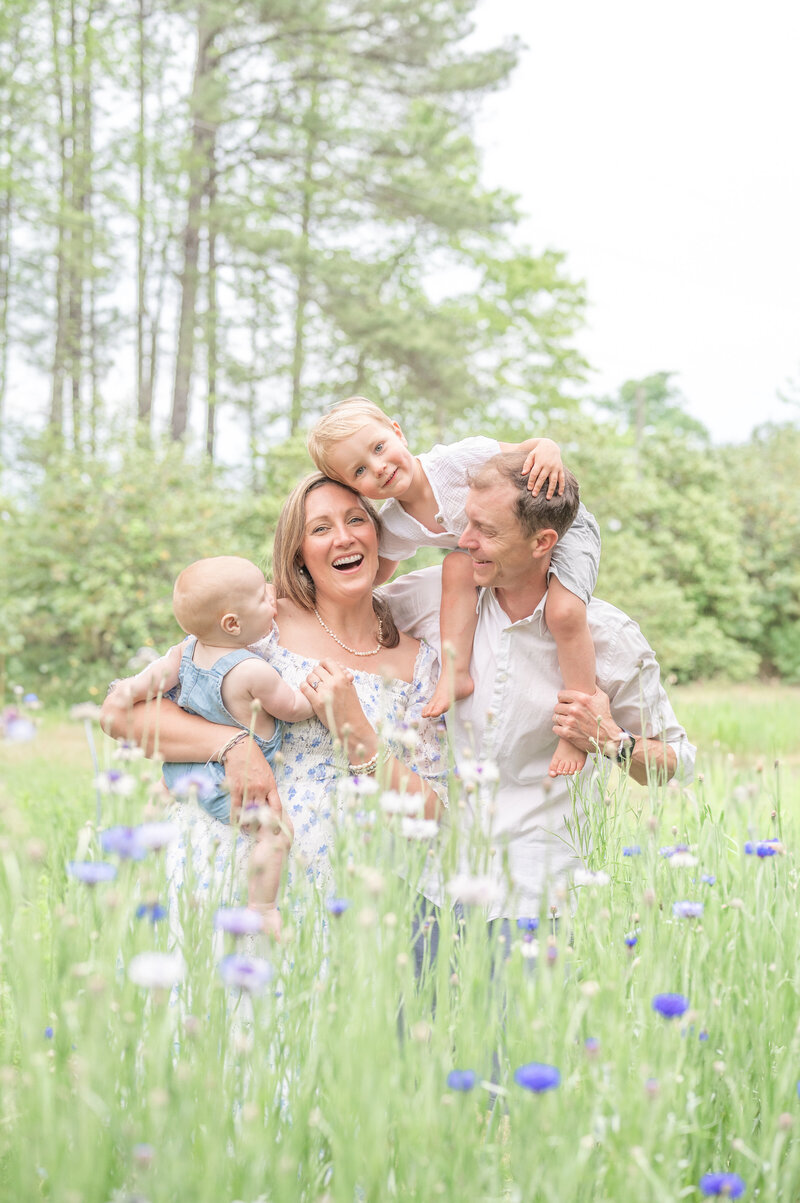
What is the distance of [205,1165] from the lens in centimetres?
128

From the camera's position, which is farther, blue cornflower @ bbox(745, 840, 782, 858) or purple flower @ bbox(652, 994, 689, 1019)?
blue cornflower @ bbox(745, 840, 782, 858)

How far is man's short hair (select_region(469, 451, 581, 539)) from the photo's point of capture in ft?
9.19

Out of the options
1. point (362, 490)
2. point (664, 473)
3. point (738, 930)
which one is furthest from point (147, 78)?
point (738, 930)

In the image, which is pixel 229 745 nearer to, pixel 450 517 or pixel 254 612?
pixel 254 612

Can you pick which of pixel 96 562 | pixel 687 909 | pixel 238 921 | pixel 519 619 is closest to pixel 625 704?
pixel 519 619

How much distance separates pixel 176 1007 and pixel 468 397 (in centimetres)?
1754

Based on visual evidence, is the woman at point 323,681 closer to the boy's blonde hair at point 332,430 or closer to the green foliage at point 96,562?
the boy's blonde hair at point 332,430

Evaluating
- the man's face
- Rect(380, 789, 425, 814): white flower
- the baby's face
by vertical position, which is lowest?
Rect(380, 789, 425, 814): white flower

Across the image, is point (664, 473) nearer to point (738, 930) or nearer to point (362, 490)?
point (362, 490)

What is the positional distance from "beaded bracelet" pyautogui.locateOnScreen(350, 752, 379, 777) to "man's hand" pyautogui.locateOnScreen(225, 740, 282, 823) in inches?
8.8

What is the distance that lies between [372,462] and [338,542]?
1.09ft

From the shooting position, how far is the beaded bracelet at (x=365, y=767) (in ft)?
8.45

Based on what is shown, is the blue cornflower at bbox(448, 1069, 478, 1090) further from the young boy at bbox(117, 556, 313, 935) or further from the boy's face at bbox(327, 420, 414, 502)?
the boy's face at bbox(327, 420, 414, 502)

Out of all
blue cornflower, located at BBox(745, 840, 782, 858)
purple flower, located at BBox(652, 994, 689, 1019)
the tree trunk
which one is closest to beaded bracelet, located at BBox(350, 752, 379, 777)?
blue cornflower, located at BBox(745, 840, 782, 858)
